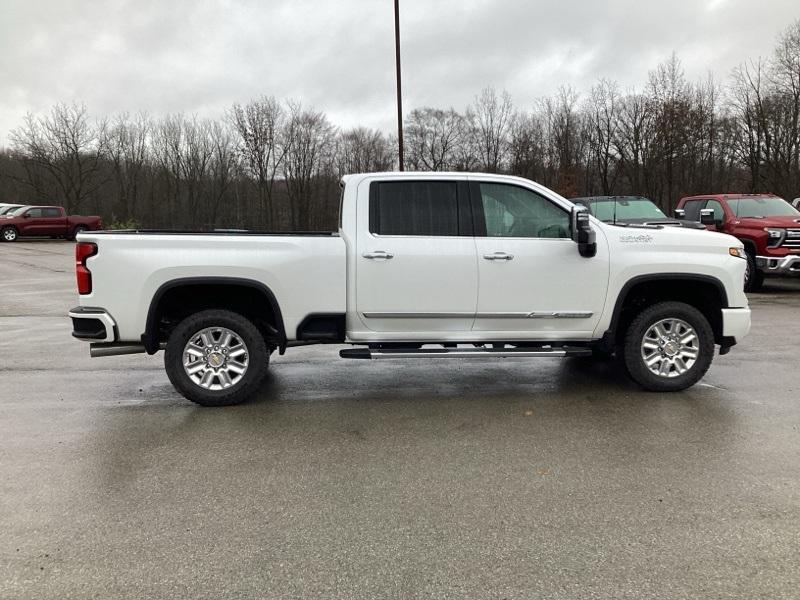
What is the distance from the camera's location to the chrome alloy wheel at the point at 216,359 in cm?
551

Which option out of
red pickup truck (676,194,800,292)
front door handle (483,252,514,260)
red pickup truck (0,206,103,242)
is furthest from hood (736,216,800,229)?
red pickup truck (0,206,103,242)

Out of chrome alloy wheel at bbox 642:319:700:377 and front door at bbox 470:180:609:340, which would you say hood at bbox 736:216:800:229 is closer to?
chrome alloy wheel at bbox 642:319:700:377

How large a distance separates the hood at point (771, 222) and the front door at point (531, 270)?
372 inches

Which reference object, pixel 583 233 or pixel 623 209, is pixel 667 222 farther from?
pixel 583 233

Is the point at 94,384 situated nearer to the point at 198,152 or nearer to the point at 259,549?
the point at 259,549

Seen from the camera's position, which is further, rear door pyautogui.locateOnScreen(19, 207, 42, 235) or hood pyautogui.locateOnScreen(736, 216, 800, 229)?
rear door pyautogui.locateOnScreen(19, 207, 42, 235)

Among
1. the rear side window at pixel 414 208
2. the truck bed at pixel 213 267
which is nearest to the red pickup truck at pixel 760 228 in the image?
the rear side window at pixel 414 208

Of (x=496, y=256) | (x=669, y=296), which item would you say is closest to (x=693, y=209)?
(x=669, y=296)

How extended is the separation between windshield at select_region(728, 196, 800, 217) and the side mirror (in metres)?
10.4

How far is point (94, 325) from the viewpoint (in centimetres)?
535

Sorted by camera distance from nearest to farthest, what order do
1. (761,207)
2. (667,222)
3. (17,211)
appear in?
1. (667,222)
2. (761,207)
3. (17,211)

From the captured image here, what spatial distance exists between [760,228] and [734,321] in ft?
28.5

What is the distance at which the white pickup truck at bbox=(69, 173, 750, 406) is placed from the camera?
5.39 m

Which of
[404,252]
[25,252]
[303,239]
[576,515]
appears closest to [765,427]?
[576,515]
